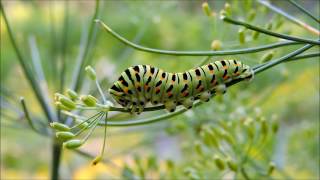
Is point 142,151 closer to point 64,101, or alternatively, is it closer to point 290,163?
point 290,163

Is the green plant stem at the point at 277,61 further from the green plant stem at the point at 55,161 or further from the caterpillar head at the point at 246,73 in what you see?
the green plant stem at the point at 55,161

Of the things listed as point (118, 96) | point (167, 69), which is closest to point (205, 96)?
point (118, 96)

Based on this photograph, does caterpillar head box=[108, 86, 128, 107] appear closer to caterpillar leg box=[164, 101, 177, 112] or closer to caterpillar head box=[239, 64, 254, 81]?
caterpillar leg box=[164, 101, 177, 112]

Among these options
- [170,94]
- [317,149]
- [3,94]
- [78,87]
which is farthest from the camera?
[317,149]

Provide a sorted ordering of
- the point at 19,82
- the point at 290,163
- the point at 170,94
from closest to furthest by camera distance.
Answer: the point at 170,94 < the point at 290,163 < the point at 19,82

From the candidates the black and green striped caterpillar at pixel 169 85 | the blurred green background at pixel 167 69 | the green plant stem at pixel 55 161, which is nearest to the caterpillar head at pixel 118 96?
the black and green striped caterpillar at pixel 169 85

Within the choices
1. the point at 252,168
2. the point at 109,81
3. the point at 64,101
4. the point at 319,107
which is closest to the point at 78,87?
the point at 109,81
